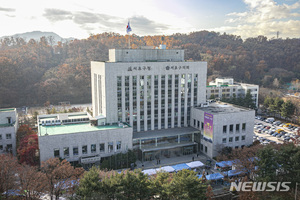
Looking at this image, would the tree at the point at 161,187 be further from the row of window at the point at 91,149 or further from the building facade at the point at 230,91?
the building facade at the point at 230,91

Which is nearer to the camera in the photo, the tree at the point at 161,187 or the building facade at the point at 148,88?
the tree at the point at 161,187

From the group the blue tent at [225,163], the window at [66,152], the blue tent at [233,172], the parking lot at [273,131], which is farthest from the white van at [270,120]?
the window at [66,152]

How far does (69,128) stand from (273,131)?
1857 inches

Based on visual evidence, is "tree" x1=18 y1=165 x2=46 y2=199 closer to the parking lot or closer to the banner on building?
the banner on building

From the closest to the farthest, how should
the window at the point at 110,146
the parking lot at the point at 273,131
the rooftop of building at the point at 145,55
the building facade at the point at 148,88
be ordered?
the window at the point at 110,146 → the building facade at the point at 148,88 → the rooftop of building at the point at 145,55 → the parking lot at the point at 273,131

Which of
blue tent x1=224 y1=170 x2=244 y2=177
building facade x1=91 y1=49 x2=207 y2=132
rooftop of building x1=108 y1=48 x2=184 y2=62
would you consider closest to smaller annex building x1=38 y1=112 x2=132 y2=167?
building facade x1=91 y1=49 x2=207 y2=132

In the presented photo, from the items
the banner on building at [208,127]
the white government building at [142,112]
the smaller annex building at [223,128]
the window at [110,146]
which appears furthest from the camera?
the banner on building at [208,127]

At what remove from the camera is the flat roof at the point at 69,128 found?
38156 millimetres

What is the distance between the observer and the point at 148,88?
45.2 metres

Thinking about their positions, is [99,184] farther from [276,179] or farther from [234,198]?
[276,179]

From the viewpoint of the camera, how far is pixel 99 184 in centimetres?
2427

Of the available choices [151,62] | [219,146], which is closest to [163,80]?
[151,62]

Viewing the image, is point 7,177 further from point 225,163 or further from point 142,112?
point 225,163

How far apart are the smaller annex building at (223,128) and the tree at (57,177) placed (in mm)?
23303
